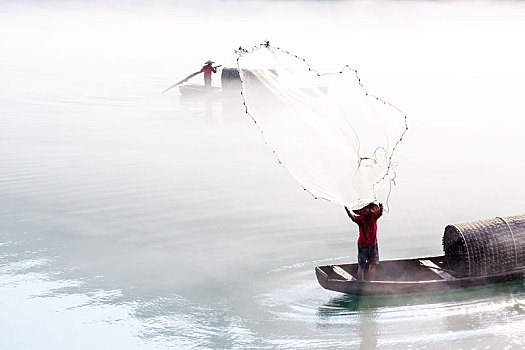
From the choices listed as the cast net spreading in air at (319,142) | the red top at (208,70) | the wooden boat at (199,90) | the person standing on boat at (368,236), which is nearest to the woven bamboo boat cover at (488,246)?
the person standing on boat at (368,236)

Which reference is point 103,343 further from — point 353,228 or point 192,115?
point 192,115

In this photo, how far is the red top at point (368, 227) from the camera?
10875 mm

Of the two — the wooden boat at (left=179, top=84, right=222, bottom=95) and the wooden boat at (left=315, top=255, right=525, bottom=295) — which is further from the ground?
the wooden boat at (left=179, top=84, right=222, bottom=95)

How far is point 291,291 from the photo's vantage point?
11812 mm

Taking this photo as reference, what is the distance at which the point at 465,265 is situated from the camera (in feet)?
38.1

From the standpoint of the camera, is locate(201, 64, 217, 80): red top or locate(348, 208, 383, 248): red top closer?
locate(348, 208, 383, 248): red top

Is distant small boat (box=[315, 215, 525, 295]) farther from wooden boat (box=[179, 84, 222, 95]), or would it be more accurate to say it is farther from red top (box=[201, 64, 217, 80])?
wooden boat (box=[179, 84, 222, 95])

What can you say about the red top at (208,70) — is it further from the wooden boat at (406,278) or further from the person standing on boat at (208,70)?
the wooden boat at (406,278)

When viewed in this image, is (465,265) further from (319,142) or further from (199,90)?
(199,90)

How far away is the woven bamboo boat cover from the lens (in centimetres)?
1162

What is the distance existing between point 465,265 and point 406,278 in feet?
3.25

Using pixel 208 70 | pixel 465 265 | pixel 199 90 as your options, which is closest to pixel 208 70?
pixel 208 70

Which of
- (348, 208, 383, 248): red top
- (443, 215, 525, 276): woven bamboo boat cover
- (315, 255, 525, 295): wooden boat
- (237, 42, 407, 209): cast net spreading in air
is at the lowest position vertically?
(315, 255, 525, 295): wooden boat

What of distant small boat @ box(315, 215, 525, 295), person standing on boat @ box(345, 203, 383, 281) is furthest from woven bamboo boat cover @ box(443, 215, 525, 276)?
person standing on boat @ box(345, 203, 383, 281)
